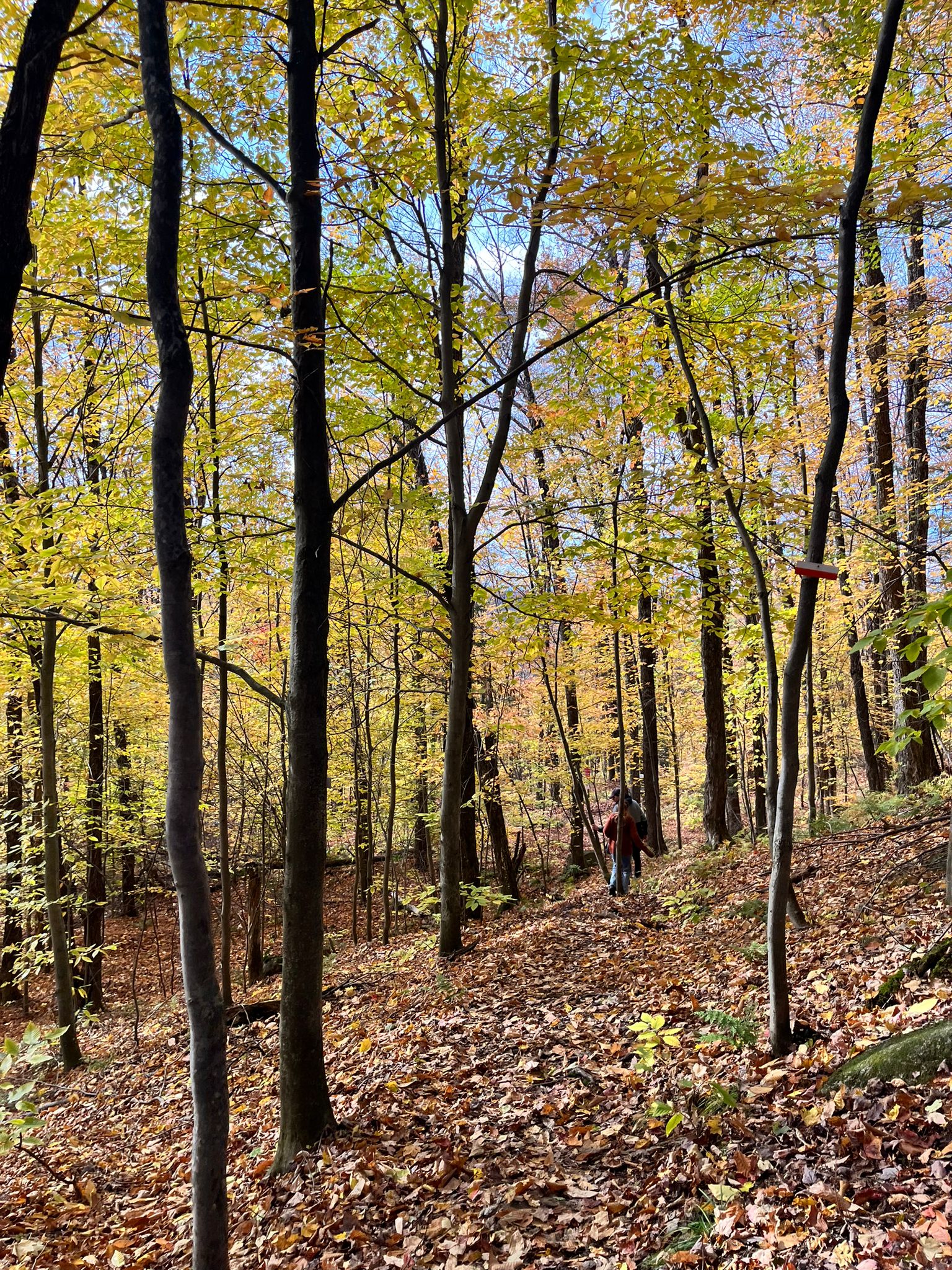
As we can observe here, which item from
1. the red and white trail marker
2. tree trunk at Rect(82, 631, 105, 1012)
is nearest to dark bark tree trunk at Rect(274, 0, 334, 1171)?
the red and white trail marker

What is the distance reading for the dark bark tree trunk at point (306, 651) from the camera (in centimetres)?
473

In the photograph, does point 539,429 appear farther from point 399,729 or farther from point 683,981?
point 399,729

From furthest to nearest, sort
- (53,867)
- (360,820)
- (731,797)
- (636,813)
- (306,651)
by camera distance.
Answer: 1. (731,797)
2. (360,820)
3. (636,813)
4. (53,867)
5. (306,651)

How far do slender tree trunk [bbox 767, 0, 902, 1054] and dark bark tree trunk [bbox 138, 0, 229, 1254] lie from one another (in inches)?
116

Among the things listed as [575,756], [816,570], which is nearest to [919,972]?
[816,570]

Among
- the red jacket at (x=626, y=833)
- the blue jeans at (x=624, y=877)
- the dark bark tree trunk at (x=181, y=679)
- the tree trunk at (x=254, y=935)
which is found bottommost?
the tree trunk at (x=254, y=935)

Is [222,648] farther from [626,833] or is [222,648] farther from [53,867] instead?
[626,833]

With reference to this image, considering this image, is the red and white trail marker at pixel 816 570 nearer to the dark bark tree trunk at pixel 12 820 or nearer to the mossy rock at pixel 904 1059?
the mossy rock at pixel 904 1059

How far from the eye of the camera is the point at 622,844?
10.5 metres

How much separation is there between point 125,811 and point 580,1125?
1220 cm

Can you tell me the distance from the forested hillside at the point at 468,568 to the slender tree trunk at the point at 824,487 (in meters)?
0.03

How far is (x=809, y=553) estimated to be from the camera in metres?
3.87

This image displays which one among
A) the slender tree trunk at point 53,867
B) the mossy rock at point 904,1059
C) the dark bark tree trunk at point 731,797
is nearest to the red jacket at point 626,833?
the dark bark tree trunk at point 731,797

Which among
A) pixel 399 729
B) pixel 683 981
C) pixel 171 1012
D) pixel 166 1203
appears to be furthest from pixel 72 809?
pixel 683 981
